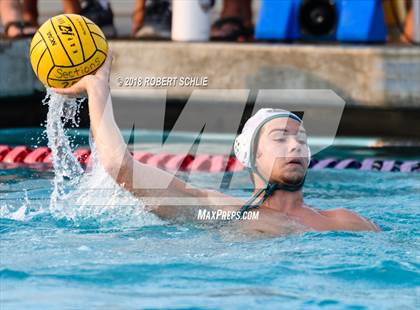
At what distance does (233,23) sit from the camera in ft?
27.7

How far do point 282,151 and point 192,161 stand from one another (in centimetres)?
242

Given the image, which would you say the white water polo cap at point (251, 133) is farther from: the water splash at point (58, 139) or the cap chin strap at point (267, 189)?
the water splash at point (58, 139)

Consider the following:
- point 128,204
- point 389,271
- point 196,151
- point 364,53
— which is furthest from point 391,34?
point 389,271

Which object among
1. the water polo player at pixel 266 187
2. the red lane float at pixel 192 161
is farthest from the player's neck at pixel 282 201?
the red lane float at pixel 192 161

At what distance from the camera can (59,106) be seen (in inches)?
183

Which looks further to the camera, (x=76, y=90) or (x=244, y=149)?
(x=244, y=149)

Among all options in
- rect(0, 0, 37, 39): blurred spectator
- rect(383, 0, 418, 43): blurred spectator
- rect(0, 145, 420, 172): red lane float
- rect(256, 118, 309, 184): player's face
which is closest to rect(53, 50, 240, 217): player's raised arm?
rect(256, 118, 309, 184): player's face

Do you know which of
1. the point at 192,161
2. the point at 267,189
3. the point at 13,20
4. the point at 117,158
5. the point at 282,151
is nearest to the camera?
the point at 117,158

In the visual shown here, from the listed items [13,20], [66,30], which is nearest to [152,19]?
[13,20]

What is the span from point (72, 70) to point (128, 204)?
83 cm

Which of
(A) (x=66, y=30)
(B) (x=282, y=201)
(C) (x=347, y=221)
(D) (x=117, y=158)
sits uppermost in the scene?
(A) (x=66, y=30)

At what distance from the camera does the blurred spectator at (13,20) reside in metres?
7.83

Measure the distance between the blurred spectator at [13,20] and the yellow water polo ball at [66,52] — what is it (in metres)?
3.37

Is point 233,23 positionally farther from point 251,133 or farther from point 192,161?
point 251,133
